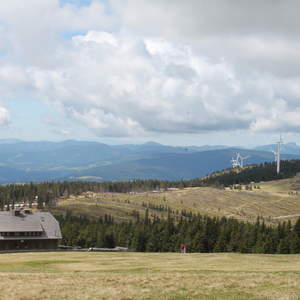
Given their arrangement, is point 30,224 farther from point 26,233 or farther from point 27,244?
point 27,244

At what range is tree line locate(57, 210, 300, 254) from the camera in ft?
394

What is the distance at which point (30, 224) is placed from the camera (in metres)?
118

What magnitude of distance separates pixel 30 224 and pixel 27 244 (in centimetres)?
543

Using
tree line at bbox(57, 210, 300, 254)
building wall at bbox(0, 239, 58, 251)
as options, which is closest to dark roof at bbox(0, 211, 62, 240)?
building wall at bbox(0, 239, 58, 251)

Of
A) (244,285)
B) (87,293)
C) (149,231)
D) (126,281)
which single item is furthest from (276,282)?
Answer: (149,231)

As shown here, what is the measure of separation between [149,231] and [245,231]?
3220 cm

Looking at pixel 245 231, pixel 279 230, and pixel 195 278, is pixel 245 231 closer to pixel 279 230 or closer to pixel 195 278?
pixel 279 230

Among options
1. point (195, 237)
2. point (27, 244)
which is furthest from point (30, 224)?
point (195, 237)

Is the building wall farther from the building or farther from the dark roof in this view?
the dark roof

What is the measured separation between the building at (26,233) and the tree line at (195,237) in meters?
16.9

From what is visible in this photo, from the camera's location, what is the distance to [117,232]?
148 metres

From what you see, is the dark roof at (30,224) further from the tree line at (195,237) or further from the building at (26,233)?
the tree line at (195,237)

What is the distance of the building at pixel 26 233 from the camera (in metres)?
114

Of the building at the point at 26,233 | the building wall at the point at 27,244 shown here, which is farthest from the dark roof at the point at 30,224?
the building wall at the point at 27,244
